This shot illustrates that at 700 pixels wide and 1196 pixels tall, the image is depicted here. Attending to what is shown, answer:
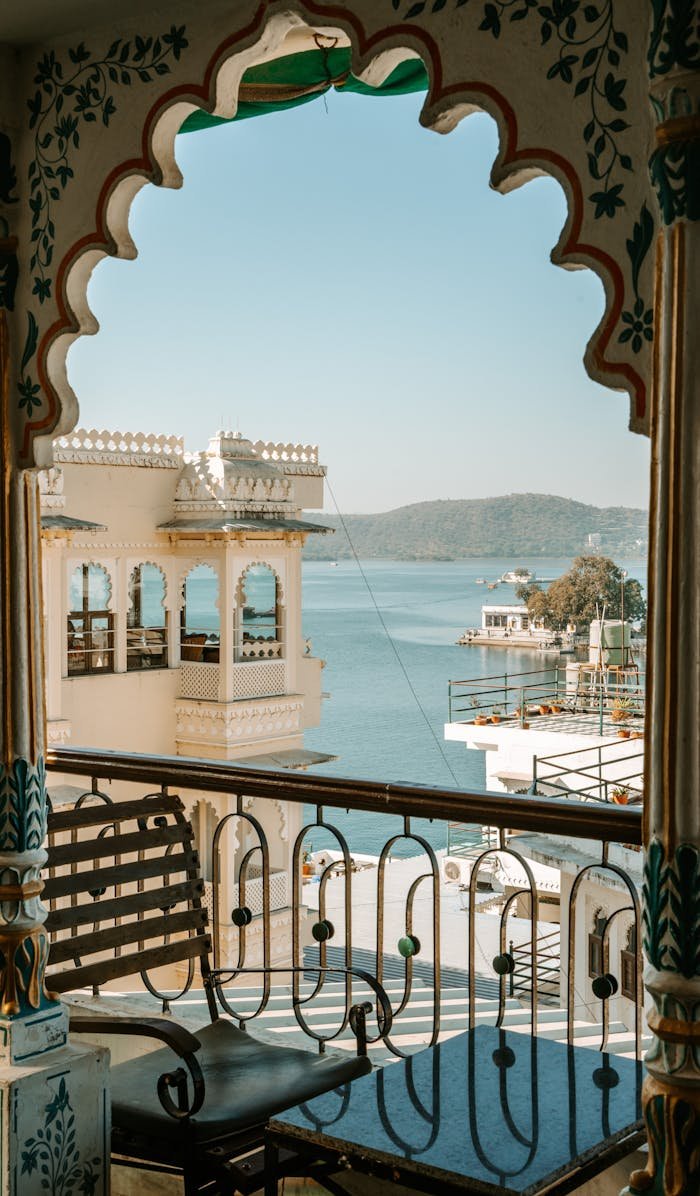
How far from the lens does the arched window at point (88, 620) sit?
53.9 feet

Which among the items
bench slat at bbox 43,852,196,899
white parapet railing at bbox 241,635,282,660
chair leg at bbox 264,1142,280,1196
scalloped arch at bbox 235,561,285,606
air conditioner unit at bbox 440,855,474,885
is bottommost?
air conditioner unit at bbox 440,855,474,885

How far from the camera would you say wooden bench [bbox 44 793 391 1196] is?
7.44 ft

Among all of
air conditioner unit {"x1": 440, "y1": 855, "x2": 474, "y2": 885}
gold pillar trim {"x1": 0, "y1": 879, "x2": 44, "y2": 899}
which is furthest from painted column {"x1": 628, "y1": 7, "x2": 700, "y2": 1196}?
air conditioner unit {"x1": 440, "y1": 855, "x2": 474, "y2": 885}

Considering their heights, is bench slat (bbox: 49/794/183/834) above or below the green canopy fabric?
below

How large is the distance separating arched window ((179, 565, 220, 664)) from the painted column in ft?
50.1

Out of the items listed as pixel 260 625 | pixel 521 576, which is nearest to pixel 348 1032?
pixel 260 625

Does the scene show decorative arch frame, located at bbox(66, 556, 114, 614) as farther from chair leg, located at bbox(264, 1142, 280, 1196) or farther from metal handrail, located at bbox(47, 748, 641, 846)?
chair leg, located at bbox(264, 1142, 280, 1196)

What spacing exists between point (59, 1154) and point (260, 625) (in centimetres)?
1519

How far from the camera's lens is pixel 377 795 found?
8.99ft

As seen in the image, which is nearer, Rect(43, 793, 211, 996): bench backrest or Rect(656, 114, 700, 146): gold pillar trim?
Rect(656, 114, 700, 146): gold pillar trim

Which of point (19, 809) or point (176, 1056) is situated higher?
point (19, 809)

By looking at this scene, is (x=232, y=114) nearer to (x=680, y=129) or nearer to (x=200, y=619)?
(x=680, y=129)

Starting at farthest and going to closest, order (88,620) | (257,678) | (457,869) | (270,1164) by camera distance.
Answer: (457,869), (257,678), (88,620), (270,1164)

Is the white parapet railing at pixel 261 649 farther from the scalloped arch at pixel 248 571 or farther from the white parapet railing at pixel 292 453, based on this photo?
the white parapet railing at pixel 292 453
